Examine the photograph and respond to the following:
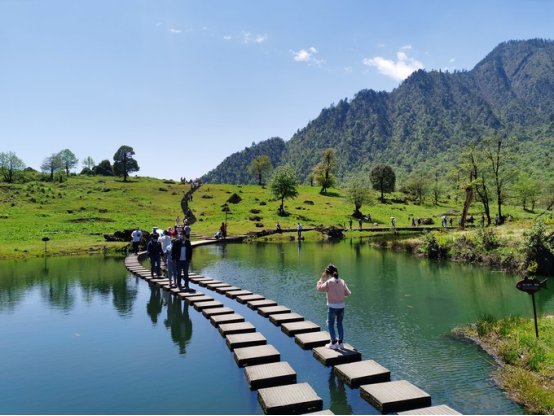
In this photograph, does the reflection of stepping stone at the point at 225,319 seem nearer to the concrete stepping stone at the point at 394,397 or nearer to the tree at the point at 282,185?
the concrete stepping stone at the point at 394,397

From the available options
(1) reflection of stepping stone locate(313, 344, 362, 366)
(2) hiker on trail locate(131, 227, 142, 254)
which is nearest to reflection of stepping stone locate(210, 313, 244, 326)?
(1) reflection of stepping stone locate(313, 344, 362, 366)

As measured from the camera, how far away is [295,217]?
8262 centimetres

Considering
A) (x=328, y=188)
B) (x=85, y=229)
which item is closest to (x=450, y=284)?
(x=85, y=229)

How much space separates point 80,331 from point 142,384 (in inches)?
242

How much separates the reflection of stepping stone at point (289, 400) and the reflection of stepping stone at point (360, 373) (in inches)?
58.9

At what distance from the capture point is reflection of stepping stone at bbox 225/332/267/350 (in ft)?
45.7

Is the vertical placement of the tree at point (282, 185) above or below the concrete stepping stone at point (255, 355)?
above

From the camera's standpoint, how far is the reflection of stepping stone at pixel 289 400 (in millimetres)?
9438

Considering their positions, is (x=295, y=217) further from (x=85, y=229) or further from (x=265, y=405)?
(x=265, y=405)

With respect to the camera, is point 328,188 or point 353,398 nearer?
point 353,398

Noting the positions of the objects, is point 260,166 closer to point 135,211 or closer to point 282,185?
point 282,185

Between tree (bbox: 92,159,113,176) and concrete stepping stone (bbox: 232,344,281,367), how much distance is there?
145751 mm

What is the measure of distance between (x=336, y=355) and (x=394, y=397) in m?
3.11

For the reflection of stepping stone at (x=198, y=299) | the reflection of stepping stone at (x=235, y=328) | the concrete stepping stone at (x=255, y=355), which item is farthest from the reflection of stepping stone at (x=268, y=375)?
the reflection of stepping stone at (x=198, y=299)
